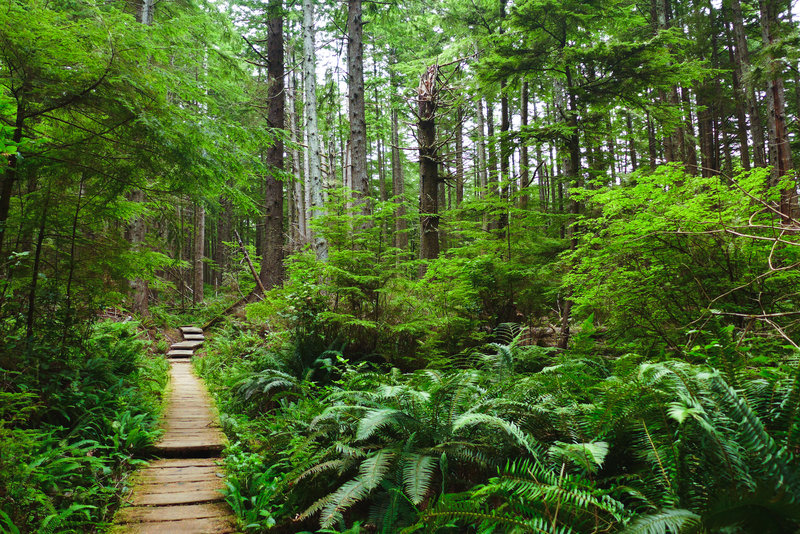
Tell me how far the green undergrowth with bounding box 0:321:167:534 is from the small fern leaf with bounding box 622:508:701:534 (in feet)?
11.7

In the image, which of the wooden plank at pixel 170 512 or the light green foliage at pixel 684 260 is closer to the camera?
the wooden plank at pixel 170 512

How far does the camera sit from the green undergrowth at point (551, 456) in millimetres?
1739

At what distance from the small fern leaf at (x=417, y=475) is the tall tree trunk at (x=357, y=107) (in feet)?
24.8

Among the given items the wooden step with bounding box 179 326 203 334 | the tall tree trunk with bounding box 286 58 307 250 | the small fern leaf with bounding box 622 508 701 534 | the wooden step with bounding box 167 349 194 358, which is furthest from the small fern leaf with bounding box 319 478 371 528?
the tall tree trunk with bounding box 286 58 307 250

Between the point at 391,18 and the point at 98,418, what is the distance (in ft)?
42.4

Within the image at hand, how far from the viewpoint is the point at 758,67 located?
901 cm

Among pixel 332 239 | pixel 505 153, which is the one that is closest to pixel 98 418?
pixel 332 239

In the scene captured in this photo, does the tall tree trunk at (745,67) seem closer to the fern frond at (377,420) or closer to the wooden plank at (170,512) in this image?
the fern frond at (377,420)

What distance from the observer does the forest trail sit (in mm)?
3023

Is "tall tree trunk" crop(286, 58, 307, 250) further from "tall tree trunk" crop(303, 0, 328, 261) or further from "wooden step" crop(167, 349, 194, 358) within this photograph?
"wooden step" crop(167, 349, 194, 358)

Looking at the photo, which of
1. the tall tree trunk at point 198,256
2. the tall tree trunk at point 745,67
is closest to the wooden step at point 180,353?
the tall tree trunk at point 198,256

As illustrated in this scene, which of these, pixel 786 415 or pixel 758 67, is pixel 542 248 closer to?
pixel 786 415

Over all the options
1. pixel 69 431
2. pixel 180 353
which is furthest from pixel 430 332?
pixel 180 353

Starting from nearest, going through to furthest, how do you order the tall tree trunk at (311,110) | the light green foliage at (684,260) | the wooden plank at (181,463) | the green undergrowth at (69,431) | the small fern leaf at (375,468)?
the small fern leaf at (375,468)
the green undergrowth at (69,431)
the light green foliage at (684,260)
the wooden plank at (181,463)
the tall tree trunk at (311,110)
